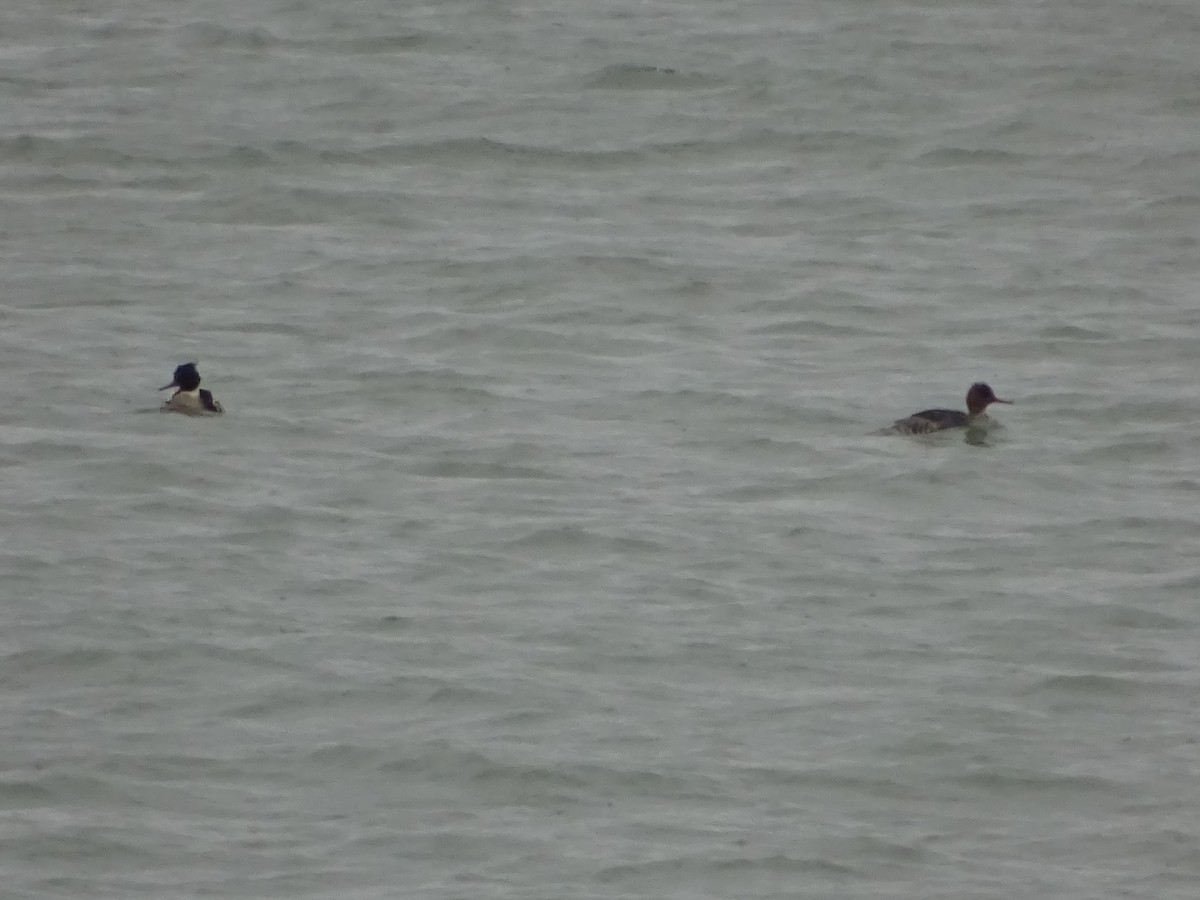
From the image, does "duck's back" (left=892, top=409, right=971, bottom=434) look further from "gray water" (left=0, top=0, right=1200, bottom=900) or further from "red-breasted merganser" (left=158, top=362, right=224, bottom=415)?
"red-breasted merganser" (left=158, top=362, right=224, bottom=415)

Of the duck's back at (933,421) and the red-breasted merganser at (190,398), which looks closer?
the duck's back at (933,421)

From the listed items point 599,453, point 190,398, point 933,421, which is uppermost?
point 190,398

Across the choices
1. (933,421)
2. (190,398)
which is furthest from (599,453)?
(190,398)

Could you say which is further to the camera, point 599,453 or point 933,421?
point 933,421

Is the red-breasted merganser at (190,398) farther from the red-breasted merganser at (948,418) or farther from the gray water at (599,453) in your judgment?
the red-breasted merganser at (948,418)

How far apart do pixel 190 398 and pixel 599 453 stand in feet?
8.12

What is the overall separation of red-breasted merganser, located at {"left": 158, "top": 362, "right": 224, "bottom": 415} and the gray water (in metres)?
0.16

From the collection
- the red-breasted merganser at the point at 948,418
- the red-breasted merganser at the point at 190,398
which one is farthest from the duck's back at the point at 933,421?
the red-breasted merganser at the point at 190,398

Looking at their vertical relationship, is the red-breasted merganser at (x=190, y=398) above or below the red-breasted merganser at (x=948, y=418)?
above

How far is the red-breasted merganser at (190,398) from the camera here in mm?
15352

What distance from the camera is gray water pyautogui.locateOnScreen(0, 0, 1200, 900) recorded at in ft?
32.4

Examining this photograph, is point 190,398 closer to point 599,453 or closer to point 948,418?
point 599,453

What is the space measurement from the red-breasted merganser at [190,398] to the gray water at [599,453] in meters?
0.16

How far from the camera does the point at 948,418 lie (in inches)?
597
